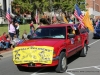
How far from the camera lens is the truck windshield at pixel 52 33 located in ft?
32.5

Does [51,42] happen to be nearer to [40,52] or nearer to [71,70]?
[40,52]

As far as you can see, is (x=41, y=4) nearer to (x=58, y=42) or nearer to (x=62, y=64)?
(x=58, y=42)

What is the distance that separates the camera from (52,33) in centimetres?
1007

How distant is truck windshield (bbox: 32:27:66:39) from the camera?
9898 millimetres

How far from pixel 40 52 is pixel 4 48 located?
707cm

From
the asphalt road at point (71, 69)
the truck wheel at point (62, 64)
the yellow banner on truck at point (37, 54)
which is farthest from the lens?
the asphalt road at point (71, 69)

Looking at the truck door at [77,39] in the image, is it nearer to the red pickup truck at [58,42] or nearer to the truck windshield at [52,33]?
the red pickup truck at [58,42]

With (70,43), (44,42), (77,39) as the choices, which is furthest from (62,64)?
(77,39)

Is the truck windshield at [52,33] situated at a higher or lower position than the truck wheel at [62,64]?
higher

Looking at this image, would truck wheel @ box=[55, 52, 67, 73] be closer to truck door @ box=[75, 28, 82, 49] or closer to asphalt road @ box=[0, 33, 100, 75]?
asphalt road @ box=[0, 33, 100, 75]

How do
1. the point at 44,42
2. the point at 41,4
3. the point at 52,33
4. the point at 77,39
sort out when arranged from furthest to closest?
the point at 41,4 → the point at 77,39 → the point at 52,33 → the point at 44,42

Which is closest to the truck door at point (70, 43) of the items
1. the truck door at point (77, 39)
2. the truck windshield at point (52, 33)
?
the truck windshield at point (52, 33)

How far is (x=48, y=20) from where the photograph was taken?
151ft

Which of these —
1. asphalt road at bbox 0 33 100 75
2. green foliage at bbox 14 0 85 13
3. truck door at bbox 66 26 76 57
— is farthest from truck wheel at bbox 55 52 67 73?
green foliage at bbox 14 0 85 13
